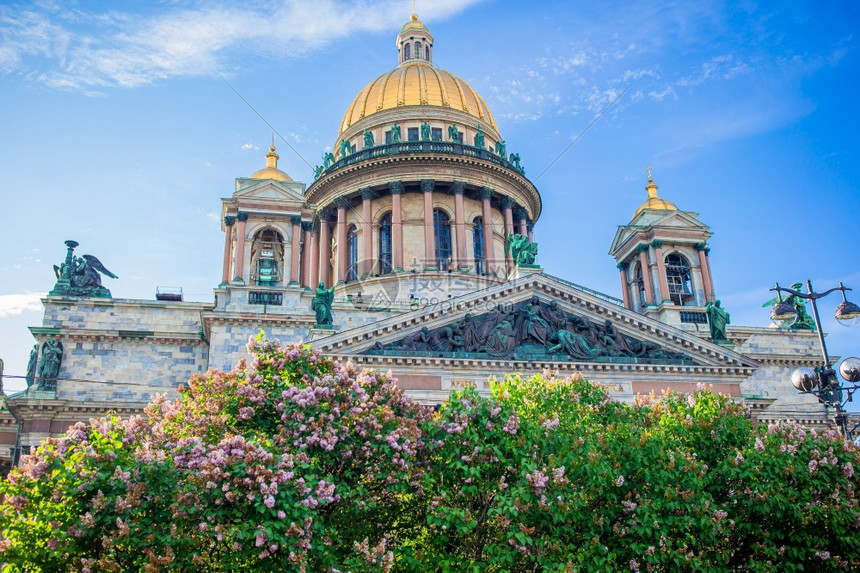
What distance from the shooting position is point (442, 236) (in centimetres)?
4434

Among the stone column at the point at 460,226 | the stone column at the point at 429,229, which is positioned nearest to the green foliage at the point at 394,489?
the stone column at the point at 429,229

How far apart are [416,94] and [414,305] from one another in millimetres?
17398

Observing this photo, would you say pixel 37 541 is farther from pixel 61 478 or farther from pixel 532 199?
pixel 532 199

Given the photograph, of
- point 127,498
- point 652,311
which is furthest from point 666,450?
point 652,311

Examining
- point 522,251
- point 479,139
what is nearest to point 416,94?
point 479,139

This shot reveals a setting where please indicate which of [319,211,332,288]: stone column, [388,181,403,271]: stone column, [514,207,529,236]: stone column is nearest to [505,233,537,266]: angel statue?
[388,181,403,271]: stone column

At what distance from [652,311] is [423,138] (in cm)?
1660

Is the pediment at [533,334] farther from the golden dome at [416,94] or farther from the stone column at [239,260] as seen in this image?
the golden dome at [416,94]

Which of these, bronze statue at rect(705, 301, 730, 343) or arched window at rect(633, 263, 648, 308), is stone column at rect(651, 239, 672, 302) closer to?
arched window at rect(633, 263, 648, 308)

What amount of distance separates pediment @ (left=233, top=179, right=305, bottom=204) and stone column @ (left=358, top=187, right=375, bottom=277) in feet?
29.3

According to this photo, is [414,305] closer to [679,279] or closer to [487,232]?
[487,232]

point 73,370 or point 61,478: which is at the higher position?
point 73,370

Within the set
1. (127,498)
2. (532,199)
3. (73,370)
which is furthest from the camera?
(532,199)

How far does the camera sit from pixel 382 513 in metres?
17.0
